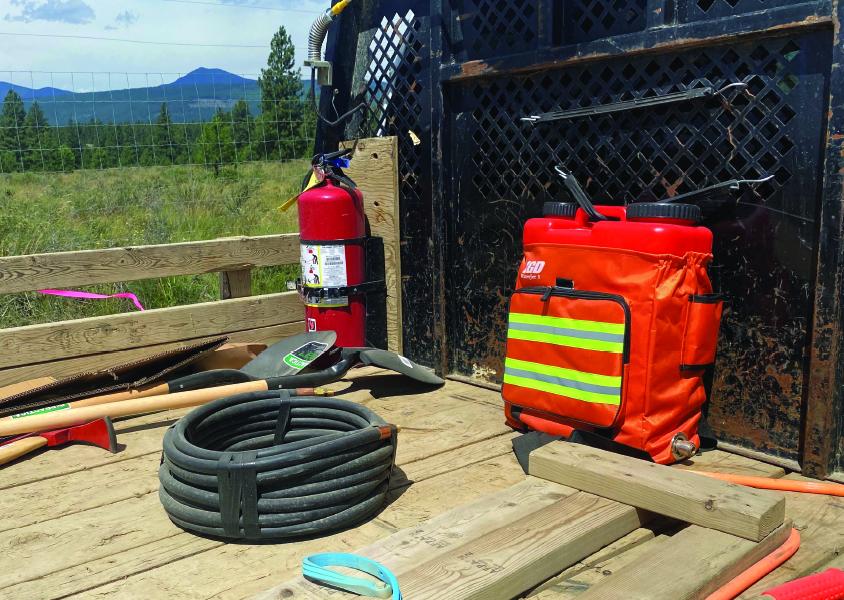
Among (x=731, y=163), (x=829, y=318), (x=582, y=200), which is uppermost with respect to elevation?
(x=731, y=163)

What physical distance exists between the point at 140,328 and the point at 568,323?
228cm

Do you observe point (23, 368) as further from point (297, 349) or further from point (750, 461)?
point (750, 461)

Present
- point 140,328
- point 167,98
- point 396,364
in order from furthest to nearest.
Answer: point 167,98 < point 140,328 < point 396,364

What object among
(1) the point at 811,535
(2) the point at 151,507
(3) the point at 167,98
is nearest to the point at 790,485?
(1) the point at 811,535

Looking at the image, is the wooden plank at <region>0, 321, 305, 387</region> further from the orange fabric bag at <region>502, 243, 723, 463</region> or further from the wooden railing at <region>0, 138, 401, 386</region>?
the orange fabric bag at <region>502, 243, 723, 463</region>

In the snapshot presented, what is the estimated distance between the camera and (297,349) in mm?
3756

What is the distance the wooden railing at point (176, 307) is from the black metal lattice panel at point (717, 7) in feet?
6.03

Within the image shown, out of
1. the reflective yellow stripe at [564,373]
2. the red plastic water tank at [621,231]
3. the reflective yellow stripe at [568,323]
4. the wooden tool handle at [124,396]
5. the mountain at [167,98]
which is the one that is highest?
the mountain at [167,98]

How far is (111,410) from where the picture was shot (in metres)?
3.10

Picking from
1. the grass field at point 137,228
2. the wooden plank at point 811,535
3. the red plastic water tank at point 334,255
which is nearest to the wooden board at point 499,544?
the wooden plank at point 811,535

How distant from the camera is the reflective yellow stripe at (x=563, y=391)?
8.78ft

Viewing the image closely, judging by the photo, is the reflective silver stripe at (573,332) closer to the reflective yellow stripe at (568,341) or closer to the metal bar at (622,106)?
the reflective yellow stripe at (568,341)

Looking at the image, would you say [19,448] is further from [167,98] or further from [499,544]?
[167,98]

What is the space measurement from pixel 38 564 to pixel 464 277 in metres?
2.35
